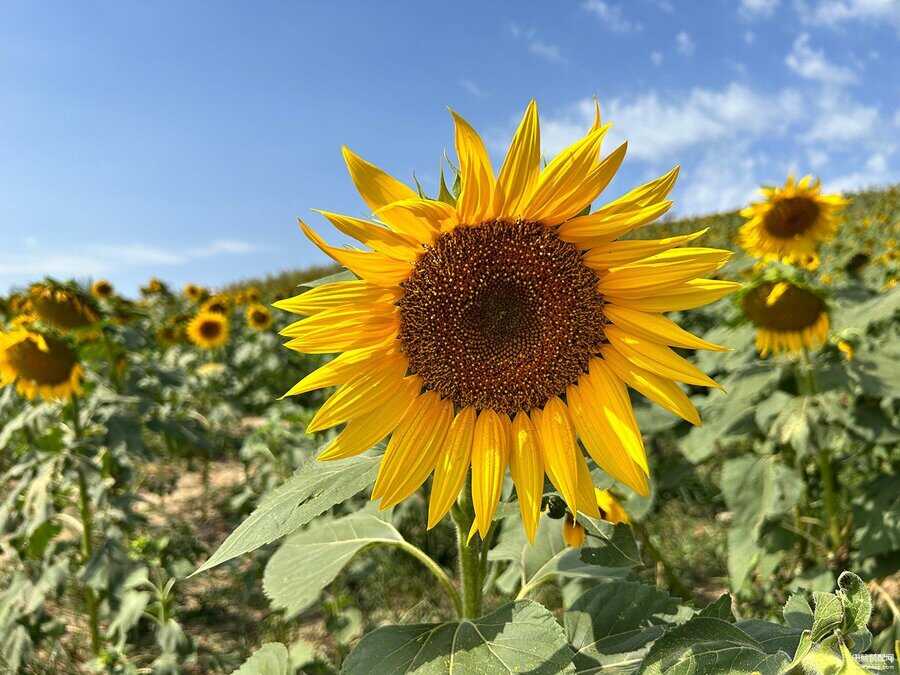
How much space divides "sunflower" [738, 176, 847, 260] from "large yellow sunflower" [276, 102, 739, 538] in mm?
3292

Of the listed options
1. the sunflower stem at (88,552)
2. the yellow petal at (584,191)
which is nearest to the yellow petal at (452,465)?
the yellow petal at (584,191)

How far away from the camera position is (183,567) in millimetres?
3232

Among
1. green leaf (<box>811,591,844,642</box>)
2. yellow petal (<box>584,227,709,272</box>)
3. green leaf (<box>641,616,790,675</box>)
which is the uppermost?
yellow petal (<box>584,227,709,272</box>)

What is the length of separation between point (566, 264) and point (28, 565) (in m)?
3.14

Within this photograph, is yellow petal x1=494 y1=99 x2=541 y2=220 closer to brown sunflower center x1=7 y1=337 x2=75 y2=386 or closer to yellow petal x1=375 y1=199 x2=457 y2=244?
yellow petal x1=375 y1=199 x2=457 y2=244

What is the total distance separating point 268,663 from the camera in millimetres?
1457

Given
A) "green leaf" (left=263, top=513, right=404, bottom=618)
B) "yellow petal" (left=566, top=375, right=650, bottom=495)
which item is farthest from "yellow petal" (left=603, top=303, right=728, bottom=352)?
"green leaf" (left=263, top=513, right=404, bottom=618)

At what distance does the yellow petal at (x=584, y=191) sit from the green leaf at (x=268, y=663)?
1089 mm

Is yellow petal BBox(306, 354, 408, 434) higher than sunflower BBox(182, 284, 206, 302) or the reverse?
the reverse

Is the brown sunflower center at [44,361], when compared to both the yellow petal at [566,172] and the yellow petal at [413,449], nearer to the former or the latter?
the yellow petal at [413,449]

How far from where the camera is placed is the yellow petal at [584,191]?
1129 mm

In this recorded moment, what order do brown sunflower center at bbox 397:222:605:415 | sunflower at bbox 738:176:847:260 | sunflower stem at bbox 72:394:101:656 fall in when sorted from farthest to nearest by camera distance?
1. sunflower at bbox 738:176:847:260
2. sunflower stem at bbox 72:394:101:656
3. brown sunflower center at bbox 397:222:605:415

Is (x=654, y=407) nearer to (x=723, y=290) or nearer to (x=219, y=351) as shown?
(x=723, y=290)

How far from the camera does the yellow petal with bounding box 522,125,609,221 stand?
A: 1.12m
